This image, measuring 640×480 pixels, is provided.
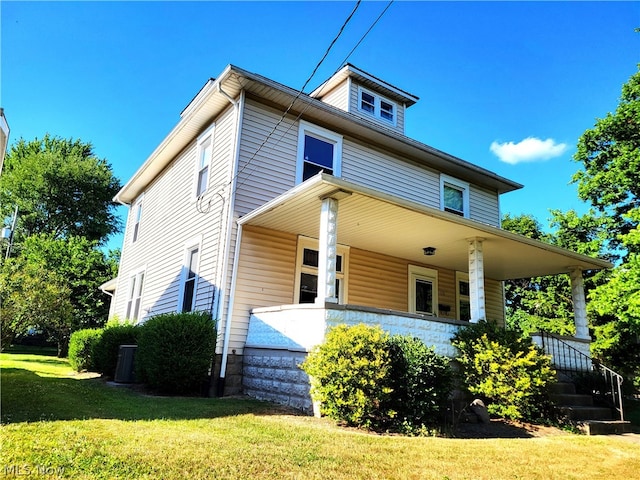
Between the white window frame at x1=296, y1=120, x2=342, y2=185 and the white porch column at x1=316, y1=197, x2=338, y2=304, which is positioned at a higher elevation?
the white window frame at x1=296, y1=120, x2=342, y2=185

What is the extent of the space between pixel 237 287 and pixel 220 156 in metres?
3.34

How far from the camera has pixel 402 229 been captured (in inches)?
350

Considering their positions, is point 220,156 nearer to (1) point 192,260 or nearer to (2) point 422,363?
(1) point 192,260

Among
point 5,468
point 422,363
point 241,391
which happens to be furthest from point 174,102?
point 5,468

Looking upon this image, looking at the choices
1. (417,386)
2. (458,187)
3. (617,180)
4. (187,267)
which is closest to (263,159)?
(187,267)

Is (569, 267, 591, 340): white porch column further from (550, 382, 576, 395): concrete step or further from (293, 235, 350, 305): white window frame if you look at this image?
(293, 235, 350, 305): white window frame

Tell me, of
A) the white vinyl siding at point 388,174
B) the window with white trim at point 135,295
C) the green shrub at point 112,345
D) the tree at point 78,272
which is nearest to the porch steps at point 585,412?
the white vinyl siding at point 388,174

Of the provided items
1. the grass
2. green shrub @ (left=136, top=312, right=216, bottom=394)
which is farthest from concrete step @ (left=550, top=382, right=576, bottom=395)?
green shrub @ (left=136, top=312, right=216, bottom=394)

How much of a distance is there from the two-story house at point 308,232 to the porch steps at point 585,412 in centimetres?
187

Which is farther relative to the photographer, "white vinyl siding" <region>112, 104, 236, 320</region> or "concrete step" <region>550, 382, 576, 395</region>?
"white vinyl siding" <region>112, 104, 236, 320</region>

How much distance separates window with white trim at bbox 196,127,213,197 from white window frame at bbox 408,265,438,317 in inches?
231

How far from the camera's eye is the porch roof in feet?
24.0

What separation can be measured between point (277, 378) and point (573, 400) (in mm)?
5741

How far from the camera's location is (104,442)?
3.96m
